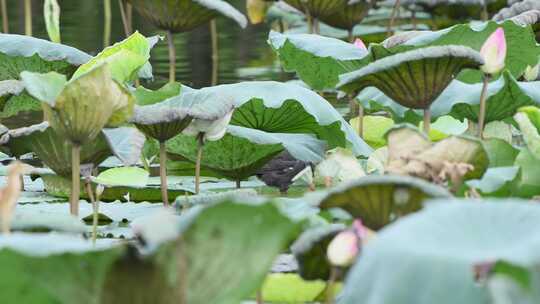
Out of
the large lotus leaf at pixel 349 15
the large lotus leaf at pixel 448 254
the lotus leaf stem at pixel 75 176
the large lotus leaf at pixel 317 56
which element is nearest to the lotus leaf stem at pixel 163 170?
the lotus leaf stem at pixel 75 176

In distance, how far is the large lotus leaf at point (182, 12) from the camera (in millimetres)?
3477

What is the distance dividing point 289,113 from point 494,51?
0.84 m

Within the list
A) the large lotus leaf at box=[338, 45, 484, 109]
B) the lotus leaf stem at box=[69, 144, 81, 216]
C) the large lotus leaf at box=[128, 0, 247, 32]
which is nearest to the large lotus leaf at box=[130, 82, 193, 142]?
the lotus leaf stem at box=[69, 144, 81, 216]

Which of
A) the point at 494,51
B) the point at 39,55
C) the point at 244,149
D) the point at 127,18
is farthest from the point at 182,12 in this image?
the point at 494,51

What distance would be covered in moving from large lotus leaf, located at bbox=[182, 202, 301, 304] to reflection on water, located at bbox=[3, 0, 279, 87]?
3073 mm

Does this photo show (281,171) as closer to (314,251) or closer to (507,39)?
(507,39)

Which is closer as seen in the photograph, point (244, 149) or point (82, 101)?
point (82, 101)

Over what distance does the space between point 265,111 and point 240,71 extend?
83.2 inches

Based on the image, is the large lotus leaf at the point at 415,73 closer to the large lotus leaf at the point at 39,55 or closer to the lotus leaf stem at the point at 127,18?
the large lotus leaf at the point at 39,55

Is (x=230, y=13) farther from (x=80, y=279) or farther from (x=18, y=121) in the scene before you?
(x=80, y=279)

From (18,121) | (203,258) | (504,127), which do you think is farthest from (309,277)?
(18,121)

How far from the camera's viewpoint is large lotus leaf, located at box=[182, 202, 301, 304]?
1.12 meters

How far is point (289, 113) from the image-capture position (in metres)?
2.65

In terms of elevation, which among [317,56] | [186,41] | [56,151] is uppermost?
[317,56]
